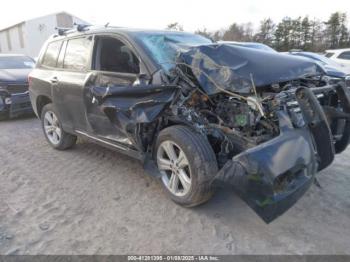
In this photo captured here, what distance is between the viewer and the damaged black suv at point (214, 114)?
2.52 metres

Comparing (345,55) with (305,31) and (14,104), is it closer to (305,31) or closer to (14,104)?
(14,104)

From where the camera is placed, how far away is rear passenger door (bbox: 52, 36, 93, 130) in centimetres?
425

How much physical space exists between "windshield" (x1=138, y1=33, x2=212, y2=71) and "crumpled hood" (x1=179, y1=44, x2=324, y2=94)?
0.71 feet

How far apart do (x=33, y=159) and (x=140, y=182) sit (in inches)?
78.8

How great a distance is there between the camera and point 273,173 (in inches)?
94.7

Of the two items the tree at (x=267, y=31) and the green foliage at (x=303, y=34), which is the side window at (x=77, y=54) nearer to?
the green foliage at (x=303, y=34)

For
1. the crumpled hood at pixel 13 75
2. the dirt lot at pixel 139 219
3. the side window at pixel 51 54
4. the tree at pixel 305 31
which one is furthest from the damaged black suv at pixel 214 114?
the tree at pixel 305 31

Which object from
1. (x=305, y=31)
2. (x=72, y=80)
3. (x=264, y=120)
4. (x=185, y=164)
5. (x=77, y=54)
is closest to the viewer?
(x=264, y=120)

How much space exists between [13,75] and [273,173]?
7659 mm

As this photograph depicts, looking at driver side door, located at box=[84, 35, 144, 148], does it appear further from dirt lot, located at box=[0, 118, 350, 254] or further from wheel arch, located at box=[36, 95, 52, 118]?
wheel arch, located at box=[36, 95, 52, 118]

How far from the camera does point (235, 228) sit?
2980 millimetres

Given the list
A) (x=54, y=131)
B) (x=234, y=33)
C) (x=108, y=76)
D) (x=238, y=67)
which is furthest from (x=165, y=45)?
(x=234, y=33)

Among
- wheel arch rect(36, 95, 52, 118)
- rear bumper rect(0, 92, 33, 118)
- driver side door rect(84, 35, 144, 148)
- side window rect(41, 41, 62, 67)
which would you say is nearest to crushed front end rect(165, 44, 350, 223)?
driver side door rect(84, 35, 144, 148)

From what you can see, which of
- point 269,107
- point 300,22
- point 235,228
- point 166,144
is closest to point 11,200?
point 166,144
